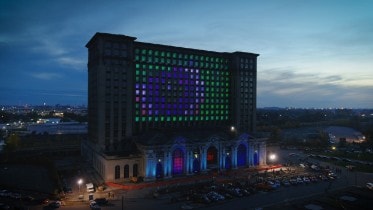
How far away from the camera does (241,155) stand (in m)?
97.4

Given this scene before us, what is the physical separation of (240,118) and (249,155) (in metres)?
18.6

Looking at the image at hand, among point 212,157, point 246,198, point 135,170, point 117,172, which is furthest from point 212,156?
point 117,172

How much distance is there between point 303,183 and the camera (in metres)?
75.0

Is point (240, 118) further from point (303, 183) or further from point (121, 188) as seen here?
point (121, 188)

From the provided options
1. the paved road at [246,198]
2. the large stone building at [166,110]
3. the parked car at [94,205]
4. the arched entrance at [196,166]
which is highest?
the large stone building at [166,110]

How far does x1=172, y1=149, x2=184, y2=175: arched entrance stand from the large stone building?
165mm

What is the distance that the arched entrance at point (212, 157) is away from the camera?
90.8 metres

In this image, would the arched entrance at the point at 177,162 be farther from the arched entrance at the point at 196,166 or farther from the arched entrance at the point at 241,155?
the arched entrance at the point at 241,155

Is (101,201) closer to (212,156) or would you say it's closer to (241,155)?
(212,156)

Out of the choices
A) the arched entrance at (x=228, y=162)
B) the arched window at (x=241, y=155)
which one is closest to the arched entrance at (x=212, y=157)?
the arched entrance at (x=228, y=162)

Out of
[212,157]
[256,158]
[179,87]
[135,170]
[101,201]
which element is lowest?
[101,201]

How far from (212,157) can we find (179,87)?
26055mm

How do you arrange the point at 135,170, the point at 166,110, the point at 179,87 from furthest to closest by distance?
the point at 179,87
the point at 166,110
the point at 135,170

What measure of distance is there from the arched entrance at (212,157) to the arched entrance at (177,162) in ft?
31.9
